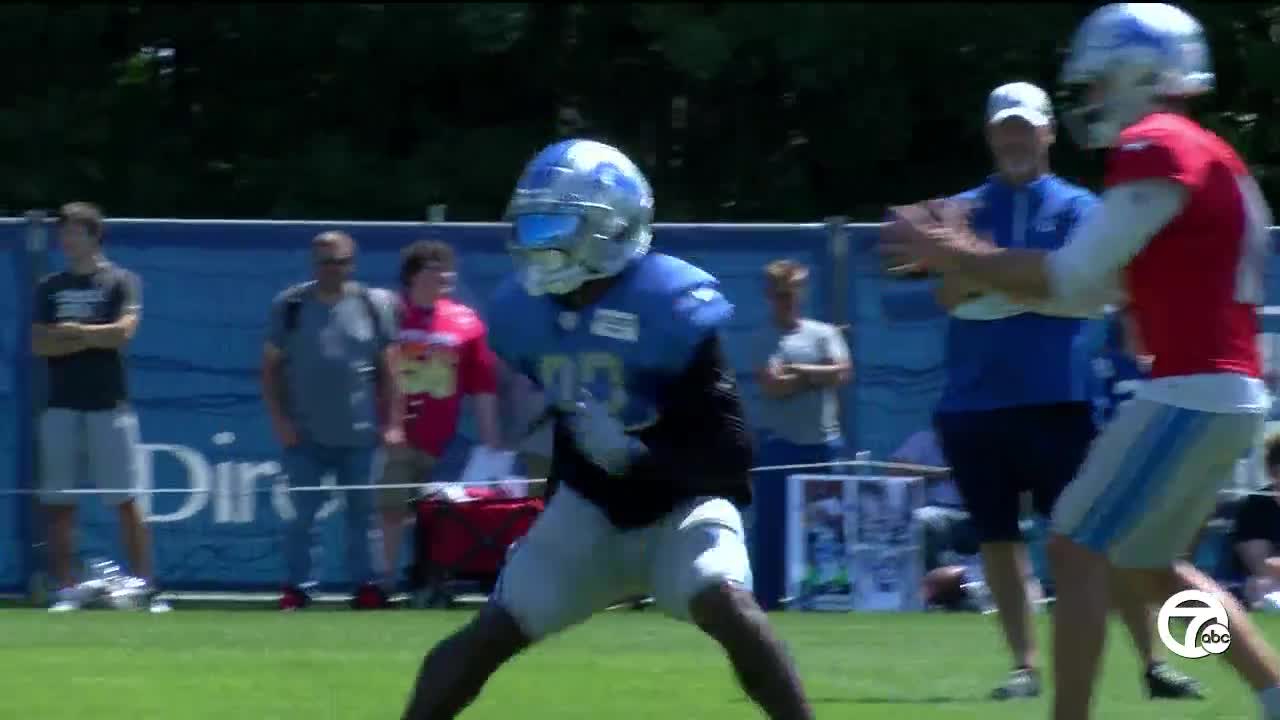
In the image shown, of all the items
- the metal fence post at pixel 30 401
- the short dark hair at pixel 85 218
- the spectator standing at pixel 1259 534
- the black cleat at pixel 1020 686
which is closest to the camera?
the black cleat at pixel 1020 686

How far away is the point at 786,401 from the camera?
1189 centimetres

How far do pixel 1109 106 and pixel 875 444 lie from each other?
6.39 m

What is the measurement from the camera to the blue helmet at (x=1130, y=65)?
5.85m

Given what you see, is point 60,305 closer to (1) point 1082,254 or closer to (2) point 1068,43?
(1) point 1082,254

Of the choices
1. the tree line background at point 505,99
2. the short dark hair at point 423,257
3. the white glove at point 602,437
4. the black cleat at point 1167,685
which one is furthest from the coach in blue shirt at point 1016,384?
the tree line background at point 505,99

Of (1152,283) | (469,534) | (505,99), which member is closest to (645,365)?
(1152,283)

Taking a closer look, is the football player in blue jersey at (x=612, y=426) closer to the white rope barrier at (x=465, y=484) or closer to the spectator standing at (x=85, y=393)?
the white rope barrier at (x=465, y=484)

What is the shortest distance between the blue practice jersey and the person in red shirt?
5.97 meters

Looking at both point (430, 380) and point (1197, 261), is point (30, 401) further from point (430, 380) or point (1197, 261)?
point (1197, 261)

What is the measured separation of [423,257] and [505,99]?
745 centimetres

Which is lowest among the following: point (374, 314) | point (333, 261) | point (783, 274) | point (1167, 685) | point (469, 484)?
point (469, 484)

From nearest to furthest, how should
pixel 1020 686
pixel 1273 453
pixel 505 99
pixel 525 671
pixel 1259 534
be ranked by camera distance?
pixel 1020 686 → pixel 525 671 → pixel 1273 453 → pixel 1259 534 → pixel 505 99

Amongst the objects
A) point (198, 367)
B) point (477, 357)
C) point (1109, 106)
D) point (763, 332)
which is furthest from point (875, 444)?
point (1109, 106)

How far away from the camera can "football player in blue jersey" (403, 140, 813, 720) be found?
18.9 feet
